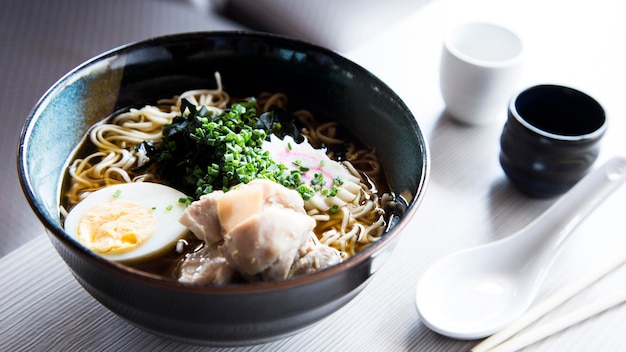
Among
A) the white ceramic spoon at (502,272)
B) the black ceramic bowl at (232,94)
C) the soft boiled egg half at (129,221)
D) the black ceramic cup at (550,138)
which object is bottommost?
the white ceramic spoon at (502,272)

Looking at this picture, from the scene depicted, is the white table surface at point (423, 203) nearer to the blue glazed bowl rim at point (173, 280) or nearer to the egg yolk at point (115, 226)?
the egg yolk at point (115, 226)

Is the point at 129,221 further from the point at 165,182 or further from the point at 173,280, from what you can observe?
the point at 173,280

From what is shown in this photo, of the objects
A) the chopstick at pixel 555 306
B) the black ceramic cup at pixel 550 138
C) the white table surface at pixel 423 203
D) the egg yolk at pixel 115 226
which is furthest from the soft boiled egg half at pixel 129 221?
the black ceramic cup at pixel 550 138

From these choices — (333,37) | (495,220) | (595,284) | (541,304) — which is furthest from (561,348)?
(333,37)

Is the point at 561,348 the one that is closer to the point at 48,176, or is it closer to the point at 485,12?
the point at 48,176

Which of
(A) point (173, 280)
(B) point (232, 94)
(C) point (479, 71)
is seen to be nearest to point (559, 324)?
(C) point (479, 71)

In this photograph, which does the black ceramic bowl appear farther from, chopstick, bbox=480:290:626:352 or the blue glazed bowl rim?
chopstick, bbox=480:290:626:352

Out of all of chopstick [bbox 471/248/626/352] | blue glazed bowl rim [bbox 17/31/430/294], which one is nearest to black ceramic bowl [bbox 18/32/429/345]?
blue glazed bowl rim [bbox 17/31/430/294]
